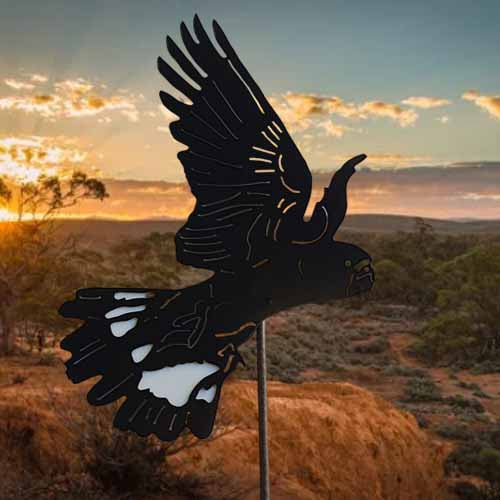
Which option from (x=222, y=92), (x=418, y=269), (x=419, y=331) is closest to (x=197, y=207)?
(x=222, y=92)

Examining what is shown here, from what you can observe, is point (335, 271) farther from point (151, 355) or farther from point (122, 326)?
point (122, 326)

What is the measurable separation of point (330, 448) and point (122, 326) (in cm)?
701

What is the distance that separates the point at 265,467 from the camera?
4715mm

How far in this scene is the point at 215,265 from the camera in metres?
4.38

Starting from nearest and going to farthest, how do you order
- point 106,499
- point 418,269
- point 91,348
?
point 91,348, point 106,499, point 418,269

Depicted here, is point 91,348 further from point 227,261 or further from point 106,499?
point 106,499

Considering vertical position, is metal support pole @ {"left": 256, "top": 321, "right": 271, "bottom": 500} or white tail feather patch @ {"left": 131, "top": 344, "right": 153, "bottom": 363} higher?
white tail feather patch @ {"left": 131, "top": 344, "right": 153, "bottom": 363}

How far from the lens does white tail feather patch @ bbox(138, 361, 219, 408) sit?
4.19m

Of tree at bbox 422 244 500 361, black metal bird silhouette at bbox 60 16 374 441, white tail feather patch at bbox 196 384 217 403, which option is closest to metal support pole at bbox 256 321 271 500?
black metal bird silhouette at bbox 60 16 374 441

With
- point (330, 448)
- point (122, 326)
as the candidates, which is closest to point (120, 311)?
point (122, 326)

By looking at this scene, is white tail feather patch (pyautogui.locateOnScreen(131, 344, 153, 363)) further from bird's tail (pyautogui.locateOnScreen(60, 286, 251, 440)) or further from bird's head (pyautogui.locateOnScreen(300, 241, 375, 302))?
bird's head (pyautogui.locateOnScreen(300, 241, 375, 302))

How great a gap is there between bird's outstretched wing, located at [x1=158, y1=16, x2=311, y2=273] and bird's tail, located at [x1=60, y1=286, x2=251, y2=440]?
451 millimetres

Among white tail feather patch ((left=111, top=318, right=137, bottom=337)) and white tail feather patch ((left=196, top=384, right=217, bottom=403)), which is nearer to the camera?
white tail feather patch ((left=111, top=318, right=137, bottom=337))

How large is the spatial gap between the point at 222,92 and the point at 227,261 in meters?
1.24
